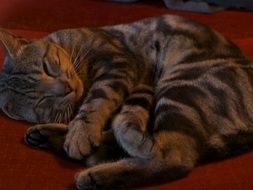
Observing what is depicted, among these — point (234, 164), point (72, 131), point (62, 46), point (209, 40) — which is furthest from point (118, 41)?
point (234, 164)

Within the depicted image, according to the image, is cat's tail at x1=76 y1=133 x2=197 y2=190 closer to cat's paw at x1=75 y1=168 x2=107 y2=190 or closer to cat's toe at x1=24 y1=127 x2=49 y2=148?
cat's paw at x1=75 y1=168 x2=107 y2=190

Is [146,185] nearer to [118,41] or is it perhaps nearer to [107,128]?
[107,128]

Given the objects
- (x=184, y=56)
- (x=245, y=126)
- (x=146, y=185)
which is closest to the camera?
(x=146, y=185)

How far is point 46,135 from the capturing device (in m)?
1.28

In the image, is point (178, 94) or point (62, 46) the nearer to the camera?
point (178, 94)

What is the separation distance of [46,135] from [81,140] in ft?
0.41

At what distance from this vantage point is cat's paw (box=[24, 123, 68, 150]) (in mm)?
1268

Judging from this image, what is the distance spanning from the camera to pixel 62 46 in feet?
5.18

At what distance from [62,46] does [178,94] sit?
0.49m

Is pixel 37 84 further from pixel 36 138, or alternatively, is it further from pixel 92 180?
pixel 92 180

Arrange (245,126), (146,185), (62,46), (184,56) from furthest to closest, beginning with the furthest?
(62,46) → (184,56) → (245,126) → (146,185)

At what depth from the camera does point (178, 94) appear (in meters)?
1.28

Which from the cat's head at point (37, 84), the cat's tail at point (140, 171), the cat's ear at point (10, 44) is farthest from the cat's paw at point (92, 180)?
the cat's ear at point (10, 44)

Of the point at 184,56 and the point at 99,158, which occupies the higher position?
the point at 184,56
